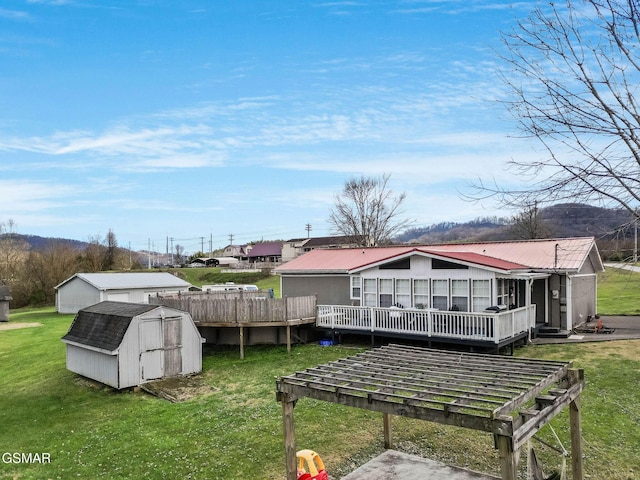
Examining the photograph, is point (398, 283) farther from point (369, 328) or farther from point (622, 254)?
point (622, 254)

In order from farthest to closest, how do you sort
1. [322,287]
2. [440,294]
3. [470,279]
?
[322,287]
[440,294]
[470,279]

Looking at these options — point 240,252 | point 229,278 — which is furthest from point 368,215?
point 240,252

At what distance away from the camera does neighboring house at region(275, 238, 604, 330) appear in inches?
731

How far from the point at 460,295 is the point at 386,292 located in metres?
3.40

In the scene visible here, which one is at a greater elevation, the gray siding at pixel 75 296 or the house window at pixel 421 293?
the house window at pixel 421 293

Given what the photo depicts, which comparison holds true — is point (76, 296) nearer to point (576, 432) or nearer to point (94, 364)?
point (94, 364)

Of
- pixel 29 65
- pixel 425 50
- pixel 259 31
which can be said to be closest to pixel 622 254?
pixel 425 50

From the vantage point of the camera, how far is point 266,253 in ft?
322

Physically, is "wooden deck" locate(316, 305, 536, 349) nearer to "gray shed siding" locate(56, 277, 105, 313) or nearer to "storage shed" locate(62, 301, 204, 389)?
Answer: "storage shed" locate(62, 301, 204, 389)

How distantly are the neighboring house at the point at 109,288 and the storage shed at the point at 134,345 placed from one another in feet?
65.3

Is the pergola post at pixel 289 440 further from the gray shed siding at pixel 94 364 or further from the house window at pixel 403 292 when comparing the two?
the house window at pixel 403 292

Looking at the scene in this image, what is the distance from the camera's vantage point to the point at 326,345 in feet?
67.8

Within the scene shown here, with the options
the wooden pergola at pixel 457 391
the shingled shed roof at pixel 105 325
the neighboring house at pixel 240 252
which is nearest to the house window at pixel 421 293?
the shingled shed roof at pixel 105 325

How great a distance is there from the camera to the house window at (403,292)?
66.6 feet
